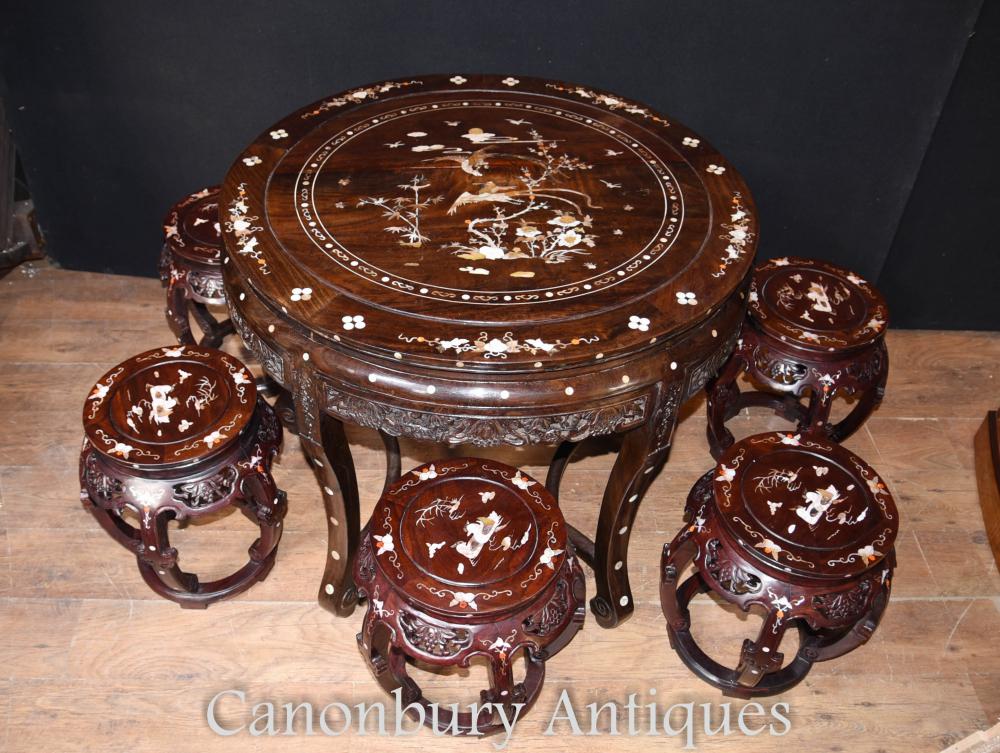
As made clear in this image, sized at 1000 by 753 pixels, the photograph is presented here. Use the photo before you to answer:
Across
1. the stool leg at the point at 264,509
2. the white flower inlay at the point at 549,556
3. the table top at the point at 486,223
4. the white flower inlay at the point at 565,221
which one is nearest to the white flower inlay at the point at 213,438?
the stool leg at the point at 264,509

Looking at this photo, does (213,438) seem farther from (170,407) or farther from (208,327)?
(208,327)

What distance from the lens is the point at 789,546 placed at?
89.3 inches

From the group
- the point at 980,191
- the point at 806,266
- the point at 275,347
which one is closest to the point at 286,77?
the point at 275,347

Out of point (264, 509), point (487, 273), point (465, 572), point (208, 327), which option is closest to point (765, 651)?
point (465, 572)

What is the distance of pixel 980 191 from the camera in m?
3.40

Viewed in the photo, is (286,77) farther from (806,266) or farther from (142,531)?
(806,266)

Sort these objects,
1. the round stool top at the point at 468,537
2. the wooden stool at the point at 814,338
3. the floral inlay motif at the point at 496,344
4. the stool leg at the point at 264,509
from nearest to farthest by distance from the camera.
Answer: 1. the floral inlay motif at the point at 496,344
2. the round stool top at the point at 468,537
3. the stool leg at the point at 264,509
4. the wooden stool at the point at 814,338

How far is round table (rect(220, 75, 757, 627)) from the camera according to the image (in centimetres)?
204

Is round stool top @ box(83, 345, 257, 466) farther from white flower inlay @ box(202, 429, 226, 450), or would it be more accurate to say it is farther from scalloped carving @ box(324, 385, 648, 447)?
scalloped carving @ box(324, 385, 648, 447)

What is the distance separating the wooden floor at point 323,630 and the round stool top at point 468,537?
60 centimetres

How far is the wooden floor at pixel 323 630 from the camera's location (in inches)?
98.7

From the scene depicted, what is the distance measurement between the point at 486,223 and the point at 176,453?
0.94 m

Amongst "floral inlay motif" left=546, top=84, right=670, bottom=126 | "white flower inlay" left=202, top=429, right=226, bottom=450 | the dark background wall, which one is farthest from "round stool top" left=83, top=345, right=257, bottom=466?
"floral inlay motif" left=546, top=84, right=670, bottom=126

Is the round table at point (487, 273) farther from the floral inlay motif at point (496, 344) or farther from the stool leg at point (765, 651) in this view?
the stool leg at point (765, 651)
